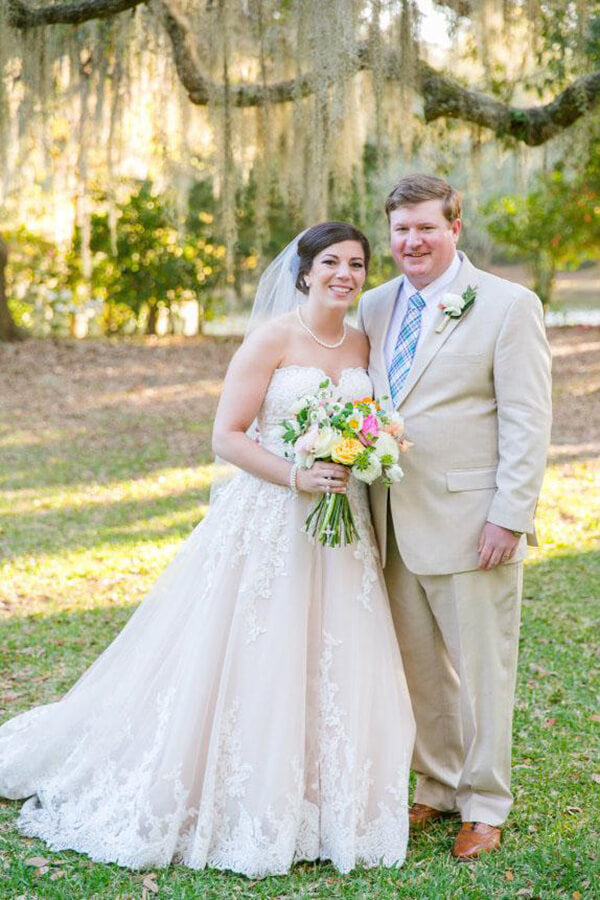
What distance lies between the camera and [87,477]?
8492 millimetres

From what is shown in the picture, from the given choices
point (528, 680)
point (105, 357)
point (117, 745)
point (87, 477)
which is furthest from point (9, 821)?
point (105, 357)

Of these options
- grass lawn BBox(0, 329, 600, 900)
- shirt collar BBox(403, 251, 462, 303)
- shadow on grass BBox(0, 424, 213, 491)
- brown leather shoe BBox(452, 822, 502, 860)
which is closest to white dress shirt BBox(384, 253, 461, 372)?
shirt collar BBox(403, 251, 462, 303)

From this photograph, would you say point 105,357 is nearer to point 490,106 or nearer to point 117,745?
point 490,106

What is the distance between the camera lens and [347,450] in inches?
120

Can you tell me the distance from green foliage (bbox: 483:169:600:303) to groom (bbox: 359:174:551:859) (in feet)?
31.2

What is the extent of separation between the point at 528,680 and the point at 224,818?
202 cm

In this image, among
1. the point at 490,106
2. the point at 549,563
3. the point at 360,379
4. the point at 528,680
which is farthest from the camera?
the point at 490,106

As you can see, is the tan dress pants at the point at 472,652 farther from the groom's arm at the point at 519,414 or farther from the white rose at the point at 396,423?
the white rose at the point at 396,423

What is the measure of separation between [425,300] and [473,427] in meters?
0.43

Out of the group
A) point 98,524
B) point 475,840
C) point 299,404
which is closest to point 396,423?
point 299,404

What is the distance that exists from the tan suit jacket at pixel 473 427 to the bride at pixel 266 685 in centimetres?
22

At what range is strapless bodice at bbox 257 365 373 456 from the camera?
337cm

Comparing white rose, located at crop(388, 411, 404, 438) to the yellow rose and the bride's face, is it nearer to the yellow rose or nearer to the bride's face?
the yellow rose

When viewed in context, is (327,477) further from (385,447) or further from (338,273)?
(338,273)
